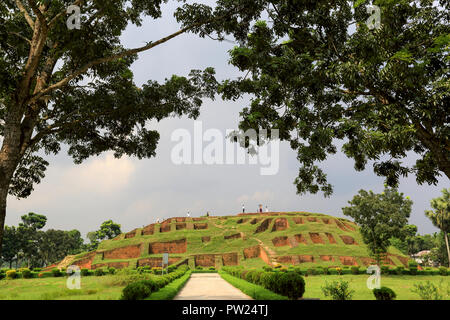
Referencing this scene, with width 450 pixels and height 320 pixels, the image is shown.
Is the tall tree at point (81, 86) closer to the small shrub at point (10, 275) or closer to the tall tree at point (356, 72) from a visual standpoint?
the tall tree at point (356, 72)

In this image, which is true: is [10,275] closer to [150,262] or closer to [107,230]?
[150,262]

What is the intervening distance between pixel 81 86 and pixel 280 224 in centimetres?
4129

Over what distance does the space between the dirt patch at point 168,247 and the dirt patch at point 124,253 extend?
6.32 ft

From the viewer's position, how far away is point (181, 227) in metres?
52.4

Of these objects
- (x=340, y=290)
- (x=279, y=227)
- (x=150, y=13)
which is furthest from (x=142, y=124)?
(x=279, y=227)

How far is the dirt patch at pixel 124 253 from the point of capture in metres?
42.4

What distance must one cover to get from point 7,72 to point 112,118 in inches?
153

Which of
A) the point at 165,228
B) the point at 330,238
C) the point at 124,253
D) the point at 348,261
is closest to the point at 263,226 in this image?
the point at 330,238

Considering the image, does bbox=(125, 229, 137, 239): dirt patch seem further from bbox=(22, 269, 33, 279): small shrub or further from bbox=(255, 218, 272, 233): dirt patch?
bbox=(22, 269, 33, 279): small shrub

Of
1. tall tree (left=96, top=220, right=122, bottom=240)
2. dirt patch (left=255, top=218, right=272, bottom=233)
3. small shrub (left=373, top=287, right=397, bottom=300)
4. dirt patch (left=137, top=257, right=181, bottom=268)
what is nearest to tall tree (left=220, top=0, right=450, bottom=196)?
small shrub (left=373, top=287, right=397, bottom=300)

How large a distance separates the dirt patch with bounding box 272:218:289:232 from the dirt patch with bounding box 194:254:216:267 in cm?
1218

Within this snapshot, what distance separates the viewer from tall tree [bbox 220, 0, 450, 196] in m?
7.29

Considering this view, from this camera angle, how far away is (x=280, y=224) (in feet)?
155
